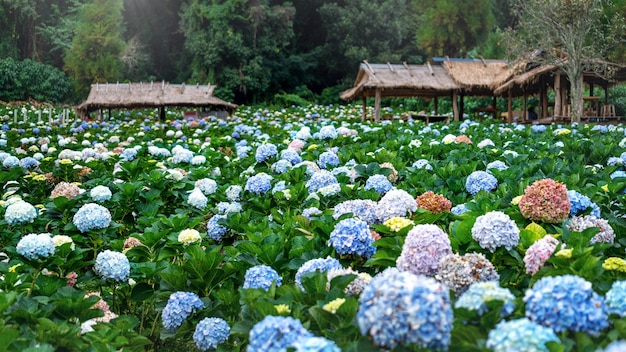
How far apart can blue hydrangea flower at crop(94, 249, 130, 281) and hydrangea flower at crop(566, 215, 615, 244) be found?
1.86 m

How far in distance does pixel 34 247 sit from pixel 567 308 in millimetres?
2050

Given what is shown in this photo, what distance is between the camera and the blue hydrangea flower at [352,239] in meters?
2.12

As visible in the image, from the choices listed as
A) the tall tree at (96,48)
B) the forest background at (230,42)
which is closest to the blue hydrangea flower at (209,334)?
the forest background at (230,42)

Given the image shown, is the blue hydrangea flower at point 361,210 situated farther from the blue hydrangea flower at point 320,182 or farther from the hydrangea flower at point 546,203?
the blue hydrangea flower at point 320,182

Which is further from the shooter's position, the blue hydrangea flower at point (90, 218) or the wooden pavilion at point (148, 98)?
the wooden pavilion at point (148, 98)

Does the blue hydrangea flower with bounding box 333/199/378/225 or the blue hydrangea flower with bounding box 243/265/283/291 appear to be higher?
the blue hydrangea flower with bounding box 333/199/378/225

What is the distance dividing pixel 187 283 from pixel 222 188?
5.87 ft

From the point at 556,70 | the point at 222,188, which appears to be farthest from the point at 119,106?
the point at 222,188

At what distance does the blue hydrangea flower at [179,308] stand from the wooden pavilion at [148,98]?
18049mm

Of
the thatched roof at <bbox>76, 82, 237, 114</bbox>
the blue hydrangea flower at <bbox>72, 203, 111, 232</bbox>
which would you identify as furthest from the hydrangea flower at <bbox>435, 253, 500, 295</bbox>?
the thatched roof at <bbox>76, 82, 237, 114</bbox>

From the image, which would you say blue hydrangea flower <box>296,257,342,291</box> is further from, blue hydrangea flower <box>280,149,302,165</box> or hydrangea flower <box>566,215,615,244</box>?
blue hydrangea flower <box>280,149,302,165</box>

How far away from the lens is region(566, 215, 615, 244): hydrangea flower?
2.39 meters

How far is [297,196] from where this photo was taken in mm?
3357

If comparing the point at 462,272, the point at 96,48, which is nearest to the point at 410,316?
the point at 462,272
